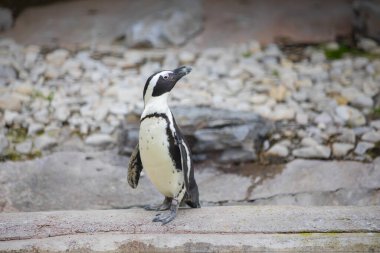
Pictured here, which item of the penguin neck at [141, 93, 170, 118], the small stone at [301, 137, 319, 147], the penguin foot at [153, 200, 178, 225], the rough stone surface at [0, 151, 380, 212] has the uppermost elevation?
the penguin neck at [141, 93, 170, 118]

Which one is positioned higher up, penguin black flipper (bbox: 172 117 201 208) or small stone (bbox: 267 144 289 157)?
penguin black flipper (bbox: 172 117 201 208)

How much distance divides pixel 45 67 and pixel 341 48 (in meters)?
2.21

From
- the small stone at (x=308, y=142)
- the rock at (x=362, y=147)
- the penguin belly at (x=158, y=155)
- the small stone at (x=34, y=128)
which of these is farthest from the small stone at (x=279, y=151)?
the small stone at (x=34, y=128)

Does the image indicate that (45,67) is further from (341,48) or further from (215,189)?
(341,48)

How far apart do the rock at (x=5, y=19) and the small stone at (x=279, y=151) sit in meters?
2.54

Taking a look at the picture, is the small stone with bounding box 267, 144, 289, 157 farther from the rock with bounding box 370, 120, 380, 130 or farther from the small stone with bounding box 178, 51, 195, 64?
the small stone with bounding box 178, 51, 195, 64

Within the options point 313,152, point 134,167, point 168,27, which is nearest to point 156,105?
point 134,167

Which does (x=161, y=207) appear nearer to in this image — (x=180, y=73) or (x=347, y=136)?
(x=180, y=73)

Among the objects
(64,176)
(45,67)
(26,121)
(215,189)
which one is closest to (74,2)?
(45,67)

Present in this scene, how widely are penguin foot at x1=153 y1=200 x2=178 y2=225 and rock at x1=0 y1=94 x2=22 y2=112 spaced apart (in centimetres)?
172

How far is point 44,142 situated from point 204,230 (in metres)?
1.61

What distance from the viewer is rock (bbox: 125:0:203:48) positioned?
496 centimetres

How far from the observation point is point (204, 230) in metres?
2.63

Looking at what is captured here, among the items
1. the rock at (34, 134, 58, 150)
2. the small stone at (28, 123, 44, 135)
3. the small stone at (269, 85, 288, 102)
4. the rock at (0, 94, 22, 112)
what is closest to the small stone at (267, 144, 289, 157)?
the small stone at (269, 85, 288, 102)
